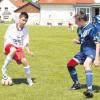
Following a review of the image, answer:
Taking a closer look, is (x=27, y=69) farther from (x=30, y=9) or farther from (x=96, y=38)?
(x=30, y=9)

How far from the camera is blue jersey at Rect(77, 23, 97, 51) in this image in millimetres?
9742

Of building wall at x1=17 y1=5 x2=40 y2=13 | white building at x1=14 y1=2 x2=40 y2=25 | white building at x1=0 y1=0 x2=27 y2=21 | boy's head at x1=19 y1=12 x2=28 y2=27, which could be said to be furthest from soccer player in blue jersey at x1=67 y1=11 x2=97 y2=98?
white building at x1=0 y1=0 x2=27 y2=21

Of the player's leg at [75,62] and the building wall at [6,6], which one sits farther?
the building wall at [6,6]

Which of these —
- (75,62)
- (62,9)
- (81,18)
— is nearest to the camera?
(81,18)

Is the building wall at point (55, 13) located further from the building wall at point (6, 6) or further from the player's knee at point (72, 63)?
the player's knee at point (72, 63)

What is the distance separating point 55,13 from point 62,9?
1751mm

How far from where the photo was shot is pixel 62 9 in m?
91.0

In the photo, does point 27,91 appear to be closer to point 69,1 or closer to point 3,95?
point 3,95

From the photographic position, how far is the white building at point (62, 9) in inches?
3506

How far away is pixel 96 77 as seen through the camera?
12.6 m

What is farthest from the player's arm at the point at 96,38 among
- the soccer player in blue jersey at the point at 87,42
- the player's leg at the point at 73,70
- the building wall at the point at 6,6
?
the building wall at the point at 6,6

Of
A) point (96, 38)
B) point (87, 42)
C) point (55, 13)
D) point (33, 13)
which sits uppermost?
point (96, 38)

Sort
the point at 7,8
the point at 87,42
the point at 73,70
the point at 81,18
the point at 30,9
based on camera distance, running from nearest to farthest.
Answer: the point at 81,18 < the point at 87,42 < the point at 73,70 < the point at 30,9 < the point at 7,8

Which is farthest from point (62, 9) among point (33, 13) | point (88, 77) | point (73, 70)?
point (88, 77)
